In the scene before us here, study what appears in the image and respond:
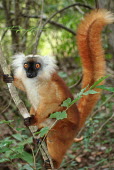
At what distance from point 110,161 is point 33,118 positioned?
2351 millimetres

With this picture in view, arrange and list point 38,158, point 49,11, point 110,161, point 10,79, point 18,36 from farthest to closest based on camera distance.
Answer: point 49,11, point 18,36, point 38,158, point 110,161, point 10,79

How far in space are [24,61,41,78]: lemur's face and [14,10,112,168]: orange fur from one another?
0.77ft

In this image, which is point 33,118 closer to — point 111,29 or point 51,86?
point 51,86

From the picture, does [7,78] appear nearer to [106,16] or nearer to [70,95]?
[70,95]

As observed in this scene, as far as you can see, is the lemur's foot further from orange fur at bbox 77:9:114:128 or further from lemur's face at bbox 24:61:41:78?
orange fur at bbox 77:9:114:128

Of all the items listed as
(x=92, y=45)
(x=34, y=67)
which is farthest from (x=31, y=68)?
(x=92, y=45)

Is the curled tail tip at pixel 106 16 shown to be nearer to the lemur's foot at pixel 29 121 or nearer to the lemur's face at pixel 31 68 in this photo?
the lemur's face at pixel 31 68

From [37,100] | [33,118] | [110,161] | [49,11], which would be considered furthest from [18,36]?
[110,161]

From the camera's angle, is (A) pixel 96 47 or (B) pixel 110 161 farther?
(B) pixel 110 161

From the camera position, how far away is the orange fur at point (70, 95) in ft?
13.2

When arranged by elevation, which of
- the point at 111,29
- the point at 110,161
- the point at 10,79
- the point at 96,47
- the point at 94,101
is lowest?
the point at 110,161

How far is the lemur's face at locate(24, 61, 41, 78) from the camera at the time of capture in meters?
4.11

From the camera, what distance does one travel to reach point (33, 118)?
3.98 m

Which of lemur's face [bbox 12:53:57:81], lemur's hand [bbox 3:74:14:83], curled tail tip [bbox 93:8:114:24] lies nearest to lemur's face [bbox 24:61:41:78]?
lemur's face [bbox 12:53:57:81]
